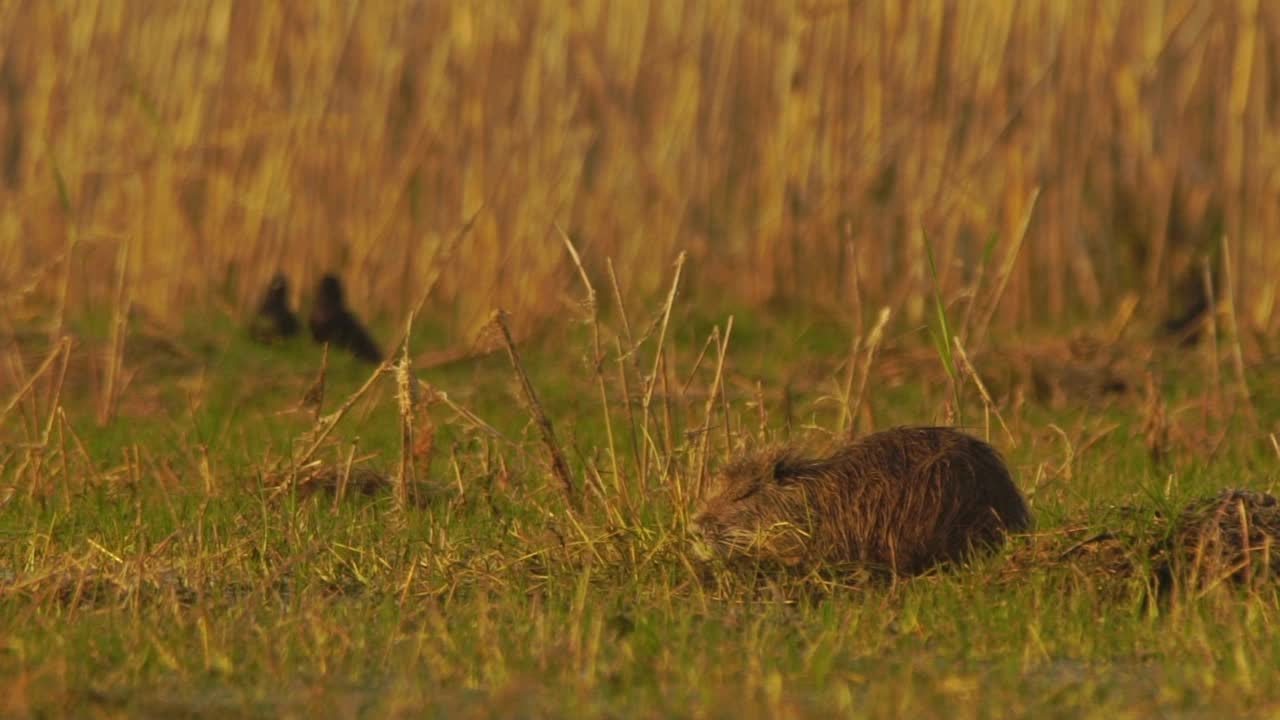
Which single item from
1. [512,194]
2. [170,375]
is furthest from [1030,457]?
[512,194]

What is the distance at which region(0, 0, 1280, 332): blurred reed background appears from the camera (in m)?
8.70

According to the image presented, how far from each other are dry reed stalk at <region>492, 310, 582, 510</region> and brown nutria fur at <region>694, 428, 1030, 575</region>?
410 millimetres

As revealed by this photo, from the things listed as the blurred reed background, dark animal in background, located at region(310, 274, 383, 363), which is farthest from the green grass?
the blurred reed background

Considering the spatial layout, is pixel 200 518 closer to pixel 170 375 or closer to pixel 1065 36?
pixel 170 375

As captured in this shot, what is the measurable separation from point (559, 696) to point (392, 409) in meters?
3.66

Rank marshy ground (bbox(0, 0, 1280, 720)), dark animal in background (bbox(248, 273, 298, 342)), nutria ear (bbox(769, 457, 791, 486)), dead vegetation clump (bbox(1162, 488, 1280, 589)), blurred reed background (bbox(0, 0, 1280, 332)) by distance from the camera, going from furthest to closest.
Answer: blurred reed background (bbox(0, 0, 1280, 332)), dark animal in background (bbox(248, 273, 298, 342)), marshy ground (bbox(0, 0, 1280, 720)), nutria ear (bbox(769, 457, 791, 486)), dead vegetation clump (bbox(1162, 488, 1280, 589))

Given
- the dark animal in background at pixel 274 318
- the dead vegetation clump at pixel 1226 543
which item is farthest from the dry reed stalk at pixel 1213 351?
the dark animal in background at pixel 274 318

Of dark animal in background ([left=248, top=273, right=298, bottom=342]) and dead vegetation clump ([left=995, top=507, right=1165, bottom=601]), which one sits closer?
dead vegetation clump ([left=995, top=507, right=1165, bottom=601])

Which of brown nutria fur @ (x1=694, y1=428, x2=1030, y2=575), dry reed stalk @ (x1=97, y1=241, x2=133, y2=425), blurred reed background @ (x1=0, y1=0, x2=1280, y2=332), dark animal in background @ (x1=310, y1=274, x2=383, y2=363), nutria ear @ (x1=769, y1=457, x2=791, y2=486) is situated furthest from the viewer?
blurred reed background @ (x1=0, y1=0, x2=1280, y2=332)

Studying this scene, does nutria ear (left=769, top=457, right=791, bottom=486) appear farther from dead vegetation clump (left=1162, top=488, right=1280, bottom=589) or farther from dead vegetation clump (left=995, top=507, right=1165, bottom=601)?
dead vegetation clump (left=1162, top=488, right=1280, bottom=589)

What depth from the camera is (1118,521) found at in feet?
13.4

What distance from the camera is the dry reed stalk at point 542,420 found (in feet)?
14.1

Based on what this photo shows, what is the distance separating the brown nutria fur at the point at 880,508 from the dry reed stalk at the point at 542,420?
410 millimetres

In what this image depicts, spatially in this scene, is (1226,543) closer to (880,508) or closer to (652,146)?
(880,508)
